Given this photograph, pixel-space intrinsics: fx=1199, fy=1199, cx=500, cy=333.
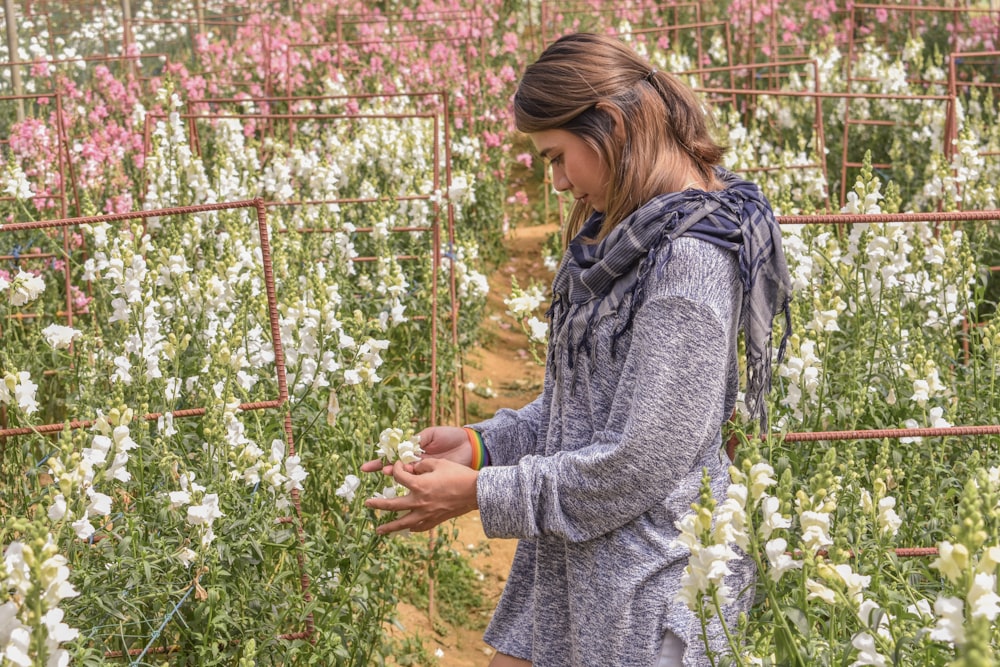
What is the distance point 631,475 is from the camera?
176cm

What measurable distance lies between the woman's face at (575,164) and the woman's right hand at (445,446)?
Result: 483 mm

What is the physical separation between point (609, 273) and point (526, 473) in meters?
0.33

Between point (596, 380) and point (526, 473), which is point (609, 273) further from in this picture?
point (526, 473)

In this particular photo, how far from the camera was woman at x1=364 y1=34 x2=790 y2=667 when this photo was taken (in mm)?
1741

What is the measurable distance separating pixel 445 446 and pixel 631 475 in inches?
19.9

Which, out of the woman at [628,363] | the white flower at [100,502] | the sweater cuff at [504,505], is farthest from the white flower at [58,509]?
the sweater cuff at [504,505]

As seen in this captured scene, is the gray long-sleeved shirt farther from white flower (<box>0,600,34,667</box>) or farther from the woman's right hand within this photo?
white flower (<box>0,600,34,667</box>)

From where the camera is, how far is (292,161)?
204 inches

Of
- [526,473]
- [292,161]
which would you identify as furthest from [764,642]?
[292,161]

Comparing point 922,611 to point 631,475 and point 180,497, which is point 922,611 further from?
point 180,497

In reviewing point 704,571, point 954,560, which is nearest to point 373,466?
point 704,571

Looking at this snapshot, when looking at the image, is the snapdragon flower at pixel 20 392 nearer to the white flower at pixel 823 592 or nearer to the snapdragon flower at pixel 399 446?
the snapdragon flower at pixel 399 446

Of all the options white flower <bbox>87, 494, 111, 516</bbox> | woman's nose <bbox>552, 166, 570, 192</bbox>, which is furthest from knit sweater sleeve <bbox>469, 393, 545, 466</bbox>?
white flower <bbox>87, 494, 111, 516</bbox>

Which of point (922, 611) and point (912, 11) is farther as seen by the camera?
point (912, 11)
